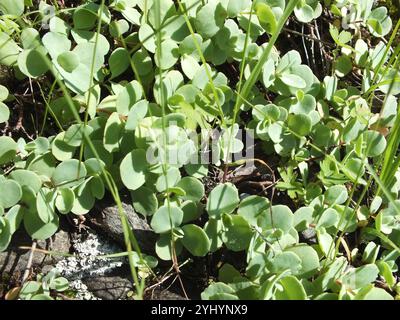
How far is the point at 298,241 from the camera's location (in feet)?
4.40

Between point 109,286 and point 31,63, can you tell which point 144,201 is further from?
point 31,63

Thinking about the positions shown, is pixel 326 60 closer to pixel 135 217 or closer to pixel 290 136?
pixel 290 136

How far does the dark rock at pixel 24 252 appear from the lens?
1319mm

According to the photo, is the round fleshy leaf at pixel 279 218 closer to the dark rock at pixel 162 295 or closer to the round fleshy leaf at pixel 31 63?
the dark rock at pixel 162 295

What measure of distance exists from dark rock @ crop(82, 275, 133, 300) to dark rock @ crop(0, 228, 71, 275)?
3.7 inches

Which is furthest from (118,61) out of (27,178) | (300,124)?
(300,124)

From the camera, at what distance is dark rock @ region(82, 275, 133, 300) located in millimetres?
1323

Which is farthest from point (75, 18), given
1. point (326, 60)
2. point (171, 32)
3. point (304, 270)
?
point (304, 270)

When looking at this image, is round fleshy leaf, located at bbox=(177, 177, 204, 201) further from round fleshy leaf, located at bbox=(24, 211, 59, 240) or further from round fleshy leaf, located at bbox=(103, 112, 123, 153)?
round fleshy leaf, located at bbox=(24, 211, 59, 240)

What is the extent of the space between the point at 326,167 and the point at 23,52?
2.44 feet

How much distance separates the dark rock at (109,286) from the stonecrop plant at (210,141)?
44 millimetres

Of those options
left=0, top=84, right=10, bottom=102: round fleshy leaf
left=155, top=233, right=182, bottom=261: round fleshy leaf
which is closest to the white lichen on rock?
left=155, top=233, right=182, bottom=261: round fleshy leaf

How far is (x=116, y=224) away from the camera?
4.50 ft

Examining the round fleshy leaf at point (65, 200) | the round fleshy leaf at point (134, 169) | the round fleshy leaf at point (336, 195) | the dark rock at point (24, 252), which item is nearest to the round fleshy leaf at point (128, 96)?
the round fleshy leaf at point (134, 169)
